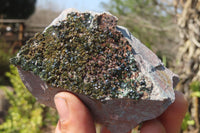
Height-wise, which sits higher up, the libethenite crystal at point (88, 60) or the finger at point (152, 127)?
the libethenite crystal at point (88, 60)

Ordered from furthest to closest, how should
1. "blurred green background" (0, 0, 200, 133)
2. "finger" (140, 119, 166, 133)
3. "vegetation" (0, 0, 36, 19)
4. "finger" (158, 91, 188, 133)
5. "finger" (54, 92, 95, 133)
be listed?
"vegetation" (0, 0, 36, 19), "blurred green background" (0, 0, 200, 133), "finger" (158, 91, 188, 133), "finger" (140, 119, 166, 133), "finger" (54, 92, 95, 133)

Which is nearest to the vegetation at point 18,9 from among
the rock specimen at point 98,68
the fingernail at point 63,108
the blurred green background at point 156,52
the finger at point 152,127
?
the blurred green background at point 156,52

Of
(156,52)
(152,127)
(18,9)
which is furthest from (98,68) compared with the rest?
(18,9)

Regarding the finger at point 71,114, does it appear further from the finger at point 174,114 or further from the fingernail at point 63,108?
the finger at point 174,114

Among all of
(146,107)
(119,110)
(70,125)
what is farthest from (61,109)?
(146,107)

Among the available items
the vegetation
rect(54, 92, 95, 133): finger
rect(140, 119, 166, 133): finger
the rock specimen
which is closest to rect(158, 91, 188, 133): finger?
rect(140, 119, 166, 133): finger

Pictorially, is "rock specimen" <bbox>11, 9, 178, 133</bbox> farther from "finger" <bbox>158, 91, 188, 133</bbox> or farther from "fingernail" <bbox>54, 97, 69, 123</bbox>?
"finger" <bbox>158, 91, 188, 133</bbox>

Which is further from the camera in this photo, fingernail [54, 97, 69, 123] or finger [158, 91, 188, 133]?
finger [158, 91, 188, 133]
